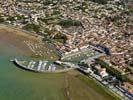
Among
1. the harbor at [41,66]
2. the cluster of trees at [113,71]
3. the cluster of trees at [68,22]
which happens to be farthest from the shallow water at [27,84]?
the cluster of trees at [68,22]

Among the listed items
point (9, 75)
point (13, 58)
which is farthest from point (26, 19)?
point (9, 75)

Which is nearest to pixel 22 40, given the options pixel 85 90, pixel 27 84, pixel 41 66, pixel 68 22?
pixel 41 66

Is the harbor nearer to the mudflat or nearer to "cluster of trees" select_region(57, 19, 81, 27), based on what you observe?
the mudflat

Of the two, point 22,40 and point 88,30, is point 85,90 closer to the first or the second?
point 22,40

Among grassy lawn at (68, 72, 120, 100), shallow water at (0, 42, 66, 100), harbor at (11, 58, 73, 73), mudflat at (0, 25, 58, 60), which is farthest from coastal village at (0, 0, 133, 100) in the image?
shallow water at (0, 42, 66, 100)

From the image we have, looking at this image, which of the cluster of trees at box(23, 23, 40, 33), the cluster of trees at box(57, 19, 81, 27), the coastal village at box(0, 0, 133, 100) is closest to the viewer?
the coastal village at box(0, 0, 133, 100)

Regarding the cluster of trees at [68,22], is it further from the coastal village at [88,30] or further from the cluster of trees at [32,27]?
the cluster of trees at [32,27]

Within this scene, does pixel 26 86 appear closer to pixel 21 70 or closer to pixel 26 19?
pixel 21 70

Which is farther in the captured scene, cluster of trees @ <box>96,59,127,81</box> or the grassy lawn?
cluster of trees @ <box>96,59,127,81</box>
